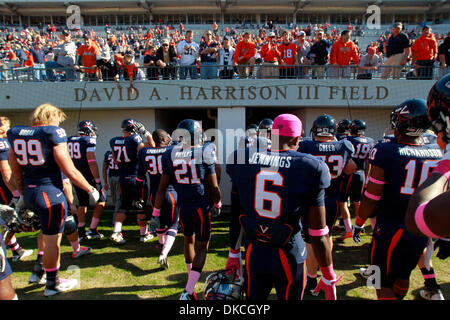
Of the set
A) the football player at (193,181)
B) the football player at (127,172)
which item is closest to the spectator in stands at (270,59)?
the football player at (127,172)

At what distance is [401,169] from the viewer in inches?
109

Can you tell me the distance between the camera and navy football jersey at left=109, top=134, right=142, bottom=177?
599 cm

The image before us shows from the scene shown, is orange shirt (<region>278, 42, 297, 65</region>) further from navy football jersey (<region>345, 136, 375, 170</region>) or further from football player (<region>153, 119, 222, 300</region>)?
football player (<region>153, 119, 222, 300</region>)

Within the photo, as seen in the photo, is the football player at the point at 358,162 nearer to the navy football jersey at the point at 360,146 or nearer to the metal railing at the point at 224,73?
the navy football jersey at the point at 360,146

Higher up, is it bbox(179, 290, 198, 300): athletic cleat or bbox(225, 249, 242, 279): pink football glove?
bbox(225, 249, 242, 279): pink football glove

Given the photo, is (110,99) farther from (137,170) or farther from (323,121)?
(323,121)

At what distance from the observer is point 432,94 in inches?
54.5

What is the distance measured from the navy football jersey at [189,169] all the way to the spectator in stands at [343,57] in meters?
6.52

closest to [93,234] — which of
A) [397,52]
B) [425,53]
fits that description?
[397,52]

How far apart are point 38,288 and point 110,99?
19.7 feet

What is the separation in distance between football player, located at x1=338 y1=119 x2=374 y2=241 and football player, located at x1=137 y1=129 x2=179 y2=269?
3307 millimetres

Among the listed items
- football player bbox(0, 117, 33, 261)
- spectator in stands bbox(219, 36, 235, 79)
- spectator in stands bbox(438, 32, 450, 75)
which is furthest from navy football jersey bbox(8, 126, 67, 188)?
spectator in stands bbox(438, 32, 450, 75)

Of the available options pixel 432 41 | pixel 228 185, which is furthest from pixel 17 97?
pixel 432 41

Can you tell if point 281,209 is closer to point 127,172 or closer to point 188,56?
point 127,172
